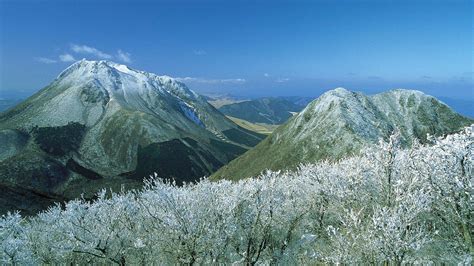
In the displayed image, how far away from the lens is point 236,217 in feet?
147

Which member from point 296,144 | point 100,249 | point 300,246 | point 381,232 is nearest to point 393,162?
point 381,232

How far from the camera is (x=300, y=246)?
53.2m

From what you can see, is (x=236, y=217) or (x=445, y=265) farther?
(x=236, y=217)

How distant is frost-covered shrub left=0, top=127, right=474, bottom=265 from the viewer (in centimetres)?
2641

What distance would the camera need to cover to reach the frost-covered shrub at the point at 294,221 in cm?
2641

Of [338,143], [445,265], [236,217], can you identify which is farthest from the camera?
[338,143]

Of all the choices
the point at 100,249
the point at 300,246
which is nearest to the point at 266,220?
the point at 300,246

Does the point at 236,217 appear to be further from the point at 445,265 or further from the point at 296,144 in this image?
the point at 296,144

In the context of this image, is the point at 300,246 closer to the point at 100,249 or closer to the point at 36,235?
the point at 100,249

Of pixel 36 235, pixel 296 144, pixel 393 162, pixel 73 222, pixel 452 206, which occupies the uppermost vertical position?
pixel 393 162

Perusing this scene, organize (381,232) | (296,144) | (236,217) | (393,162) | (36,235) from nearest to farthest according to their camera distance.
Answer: (381,232), (393,162), (236,217), (36,235), (296,144)

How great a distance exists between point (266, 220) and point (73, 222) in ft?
68.1

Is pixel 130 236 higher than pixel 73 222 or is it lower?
lower

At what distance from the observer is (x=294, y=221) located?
52.8 metres
